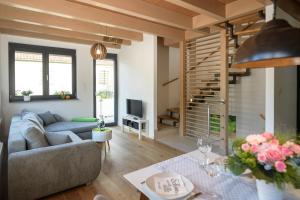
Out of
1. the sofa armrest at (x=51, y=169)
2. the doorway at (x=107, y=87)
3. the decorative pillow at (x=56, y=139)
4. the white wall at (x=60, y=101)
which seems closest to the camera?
the sofa armrest at (x=51, y=169)

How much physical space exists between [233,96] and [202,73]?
110 cm

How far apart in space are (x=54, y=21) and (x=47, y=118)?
2.29 metres

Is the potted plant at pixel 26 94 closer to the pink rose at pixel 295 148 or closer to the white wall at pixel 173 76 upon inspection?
the white wall at pixel 173 76

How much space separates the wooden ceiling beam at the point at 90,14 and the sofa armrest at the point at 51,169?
2013mm

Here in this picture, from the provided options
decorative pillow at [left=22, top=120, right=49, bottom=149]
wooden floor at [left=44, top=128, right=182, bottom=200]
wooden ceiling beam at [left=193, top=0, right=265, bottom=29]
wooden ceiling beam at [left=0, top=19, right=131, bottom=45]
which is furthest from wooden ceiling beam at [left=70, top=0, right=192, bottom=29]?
wooden floor at [left=44, top=128, right=182, bottom=200]

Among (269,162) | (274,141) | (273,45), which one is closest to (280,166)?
(269,162)

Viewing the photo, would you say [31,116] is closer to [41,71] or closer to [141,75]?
[41,71]

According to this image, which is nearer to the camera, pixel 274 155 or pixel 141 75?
pixel 274 155

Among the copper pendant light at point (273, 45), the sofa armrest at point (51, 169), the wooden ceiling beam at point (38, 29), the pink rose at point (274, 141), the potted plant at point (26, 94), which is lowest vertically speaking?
the sofa armrest at point (51, 169)

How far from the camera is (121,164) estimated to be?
3410 mm

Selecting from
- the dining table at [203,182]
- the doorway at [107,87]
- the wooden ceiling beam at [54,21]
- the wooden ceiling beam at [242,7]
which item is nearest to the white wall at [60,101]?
the doorway at [107,87]

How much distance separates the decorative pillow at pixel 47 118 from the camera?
4.66 metres

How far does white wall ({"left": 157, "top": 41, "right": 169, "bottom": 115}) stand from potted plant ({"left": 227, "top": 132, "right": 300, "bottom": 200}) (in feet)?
15.6

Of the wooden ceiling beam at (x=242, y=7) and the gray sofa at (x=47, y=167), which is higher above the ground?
the wooden ceiling beam at (x=242, y=7)
